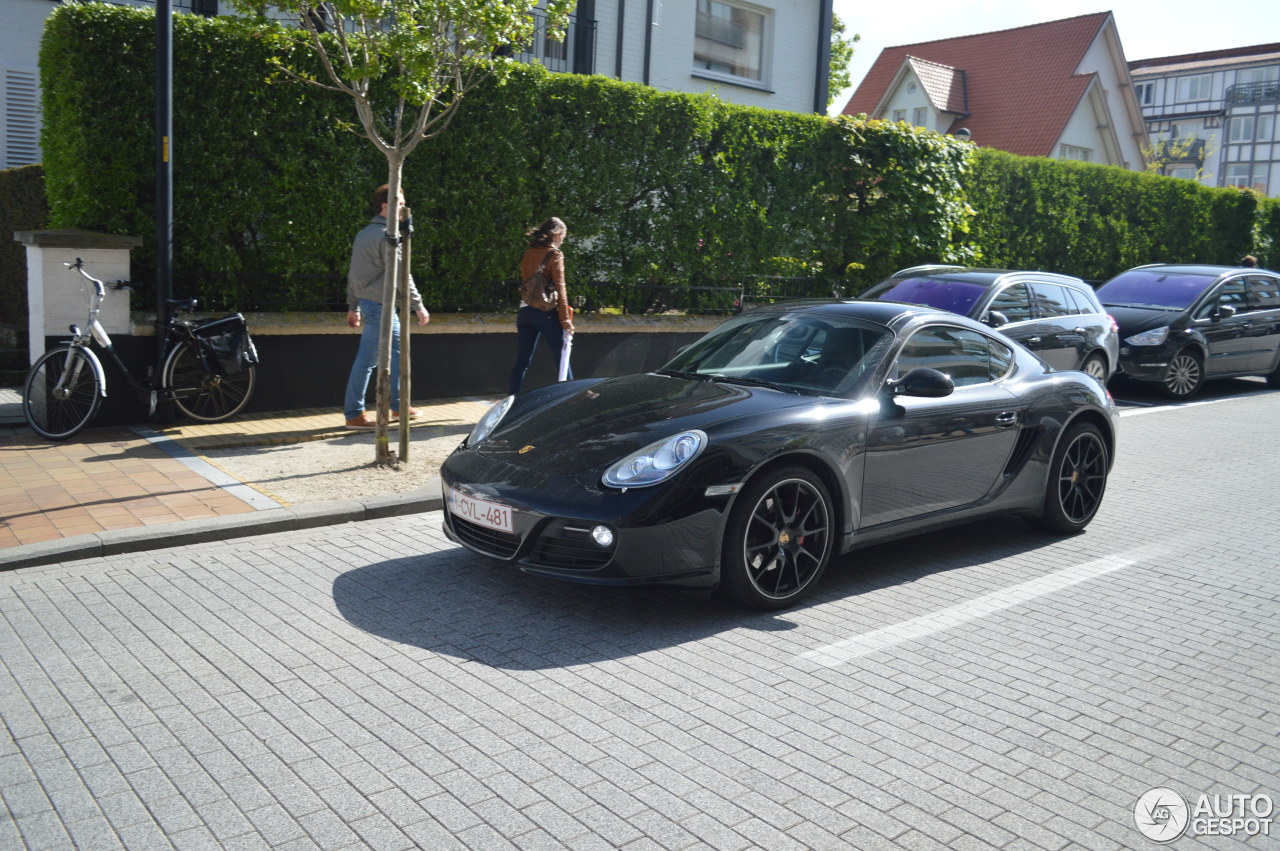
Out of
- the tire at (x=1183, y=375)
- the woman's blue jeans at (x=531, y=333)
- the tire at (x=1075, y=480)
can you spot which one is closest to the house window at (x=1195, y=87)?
the tire at (x=1183, y=375)

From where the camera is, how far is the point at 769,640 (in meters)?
5.12

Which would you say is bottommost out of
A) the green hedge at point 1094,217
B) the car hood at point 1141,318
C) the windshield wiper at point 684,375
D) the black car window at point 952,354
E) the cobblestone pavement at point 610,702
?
the cobblestone pavement at point 610,702

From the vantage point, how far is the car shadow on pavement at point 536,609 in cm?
492

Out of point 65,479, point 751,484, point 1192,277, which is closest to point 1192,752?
point 751,484

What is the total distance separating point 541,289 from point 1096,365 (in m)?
6.65

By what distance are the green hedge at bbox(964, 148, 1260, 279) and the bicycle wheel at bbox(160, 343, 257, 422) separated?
1131 cm

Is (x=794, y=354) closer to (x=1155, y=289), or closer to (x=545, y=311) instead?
(x=545, y=311)

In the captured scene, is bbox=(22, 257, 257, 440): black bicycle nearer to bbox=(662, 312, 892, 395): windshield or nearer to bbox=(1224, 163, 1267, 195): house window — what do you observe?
bbox=(662, 312, 892, 395): windshield

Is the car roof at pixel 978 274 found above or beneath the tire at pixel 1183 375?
above

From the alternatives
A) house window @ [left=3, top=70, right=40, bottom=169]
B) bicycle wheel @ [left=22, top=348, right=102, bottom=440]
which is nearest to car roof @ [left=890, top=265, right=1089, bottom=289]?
bicycle wheel @ [left=22, top=348, right=102, bottom=440]

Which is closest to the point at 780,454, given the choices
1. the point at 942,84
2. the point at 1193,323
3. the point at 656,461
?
the point at 656,461

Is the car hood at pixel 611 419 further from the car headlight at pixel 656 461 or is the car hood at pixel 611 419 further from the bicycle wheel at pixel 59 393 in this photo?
the bicycle wheel at pixel 59 393

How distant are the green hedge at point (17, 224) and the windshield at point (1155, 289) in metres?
13.5

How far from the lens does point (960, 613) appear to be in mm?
5605
